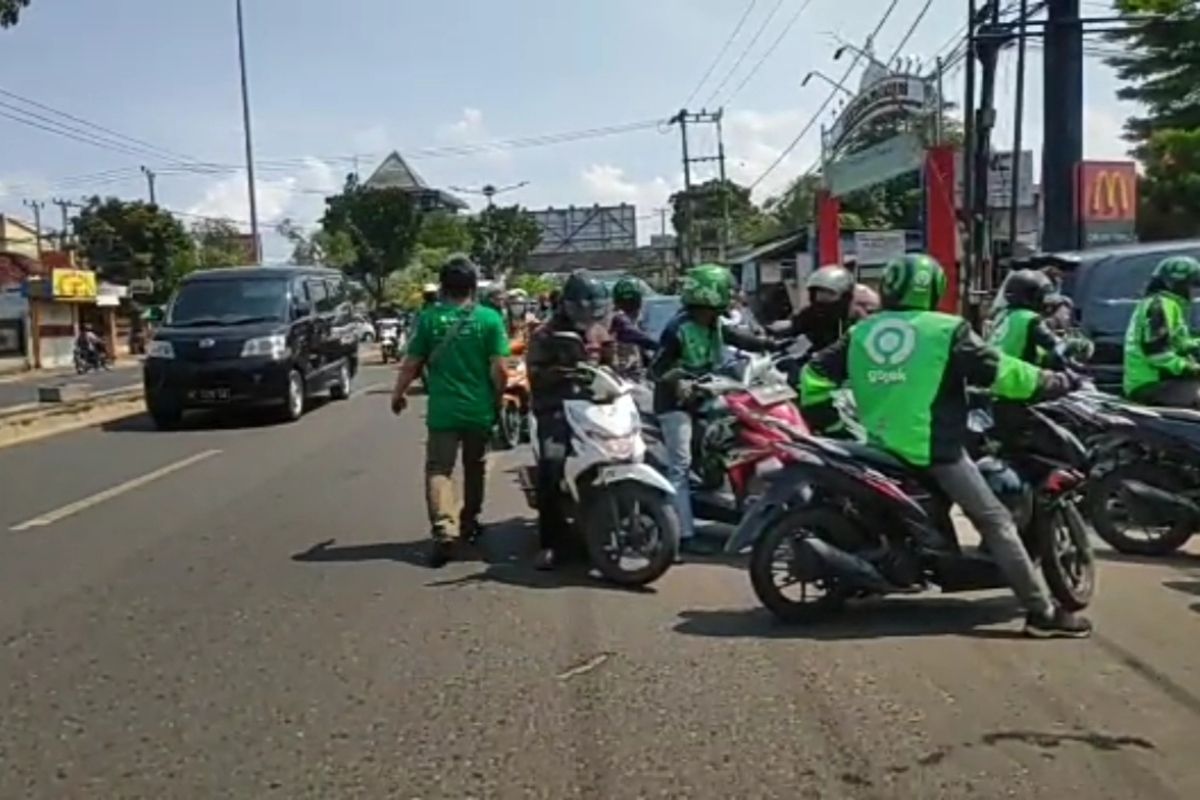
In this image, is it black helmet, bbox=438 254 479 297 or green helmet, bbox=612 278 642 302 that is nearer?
black helmet, bbox=438 254 479 297

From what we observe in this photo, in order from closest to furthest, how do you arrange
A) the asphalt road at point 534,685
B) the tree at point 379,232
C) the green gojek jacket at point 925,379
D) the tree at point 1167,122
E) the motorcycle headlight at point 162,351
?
the asphalt road at point 534,685 → the green gojek jacket at point 925,379 → the motorcycle headlight at point 162,351 → the tree at point 1167,122 → the tree at point 379,232

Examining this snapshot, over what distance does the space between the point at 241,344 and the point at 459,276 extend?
10619 mm

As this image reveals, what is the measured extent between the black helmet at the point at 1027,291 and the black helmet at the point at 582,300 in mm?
2302

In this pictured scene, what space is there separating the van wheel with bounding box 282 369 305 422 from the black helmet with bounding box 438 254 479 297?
10675mm

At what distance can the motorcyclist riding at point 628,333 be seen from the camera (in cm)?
996

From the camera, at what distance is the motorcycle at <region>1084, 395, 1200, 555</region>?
816 centimetres

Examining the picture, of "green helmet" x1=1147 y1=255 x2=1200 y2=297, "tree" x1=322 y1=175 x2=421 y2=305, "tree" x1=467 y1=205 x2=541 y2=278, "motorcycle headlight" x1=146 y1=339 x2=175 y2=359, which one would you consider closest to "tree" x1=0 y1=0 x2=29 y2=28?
"motorcycle headlight" x1=146 y1=339 x2=175 y2=359

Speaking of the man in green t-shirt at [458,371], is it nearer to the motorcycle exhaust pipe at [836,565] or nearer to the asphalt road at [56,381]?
the motorcycle exhaust pipe at [836,565]

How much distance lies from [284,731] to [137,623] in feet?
7.15

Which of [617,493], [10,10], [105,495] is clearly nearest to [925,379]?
[617,493]

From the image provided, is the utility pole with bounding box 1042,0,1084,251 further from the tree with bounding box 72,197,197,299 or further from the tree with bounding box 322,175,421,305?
the tree with bounding box 72,197,197,299

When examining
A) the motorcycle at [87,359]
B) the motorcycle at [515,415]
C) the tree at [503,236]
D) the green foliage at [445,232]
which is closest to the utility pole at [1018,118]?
the motorcycle at [515,415]

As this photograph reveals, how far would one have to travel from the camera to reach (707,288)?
28.1 feet


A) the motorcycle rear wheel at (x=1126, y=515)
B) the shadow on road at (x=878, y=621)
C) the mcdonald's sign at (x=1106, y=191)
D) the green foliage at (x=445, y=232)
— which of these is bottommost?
the shadow on road at (x=878, y=621)
